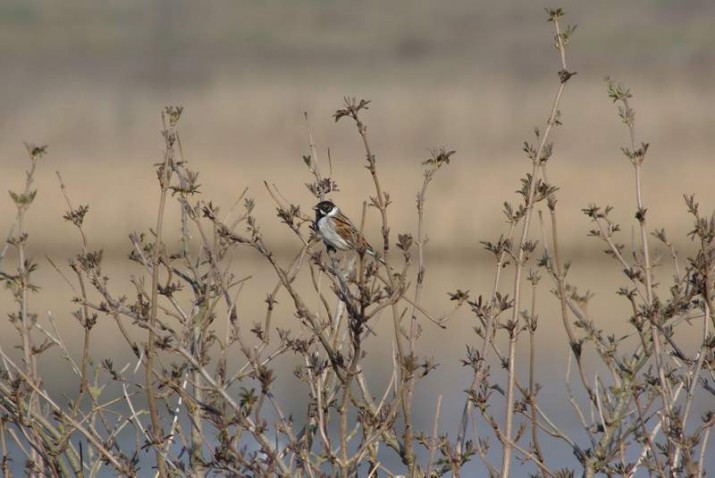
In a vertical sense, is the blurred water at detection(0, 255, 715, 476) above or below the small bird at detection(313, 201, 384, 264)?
below

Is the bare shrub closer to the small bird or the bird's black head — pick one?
the bird's black head

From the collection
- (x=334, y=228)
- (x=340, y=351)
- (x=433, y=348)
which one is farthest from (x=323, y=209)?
(x=433, y=348)

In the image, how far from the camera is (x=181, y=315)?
360cm

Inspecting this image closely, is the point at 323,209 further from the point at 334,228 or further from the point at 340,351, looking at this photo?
the point at 340,351

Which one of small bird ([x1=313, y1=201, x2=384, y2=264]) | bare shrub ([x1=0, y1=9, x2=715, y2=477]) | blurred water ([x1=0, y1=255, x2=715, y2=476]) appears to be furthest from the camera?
blurred water ([x1=0, y1=255, x2=715, y2=476])

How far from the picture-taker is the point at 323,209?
4746 millimetres

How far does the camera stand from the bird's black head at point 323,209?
4316 millimetres

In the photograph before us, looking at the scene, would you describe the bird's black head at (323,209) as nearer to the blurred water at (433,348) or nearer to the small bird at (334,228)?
the small bird at (334,228)

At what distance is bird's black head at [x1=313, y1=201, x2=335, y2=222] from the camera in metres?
4.32

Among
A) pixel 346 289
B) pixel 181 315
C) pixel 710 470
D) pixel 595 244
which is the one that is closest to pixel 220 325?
pixel 710 470

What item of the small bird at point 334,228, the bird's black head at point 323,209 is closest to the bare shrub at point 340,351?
the bird's black head at point 323,209

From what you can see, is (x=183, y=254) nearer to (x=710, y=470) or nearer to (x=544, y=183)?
(x=544, y=183)

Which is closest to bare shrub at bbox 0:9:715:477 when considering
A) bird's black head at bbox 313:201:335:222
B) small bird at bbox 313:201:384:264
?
bird's black head at bbox 313:201:335:222

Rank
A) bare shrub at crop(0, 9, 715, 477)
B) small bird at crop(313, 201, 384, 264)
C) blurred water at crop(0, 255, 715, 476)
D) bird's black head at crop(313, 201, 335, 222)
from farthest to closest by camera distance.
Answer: blurred water at crop(0, 255, 715, 476)
small bird at crop(313, 201, 384, 264)
bird's black head at crop(313, 201, 335, 222)
bare shrub at crop(0, 9, 715, 477)
